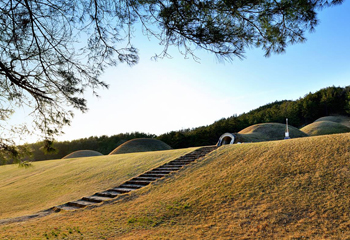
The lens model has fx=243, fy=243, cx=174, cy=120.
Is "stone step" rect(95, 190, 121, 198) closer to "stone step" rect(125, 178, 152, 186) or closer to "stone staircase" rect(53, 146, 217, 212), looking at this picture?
"stone staircase" rect(53, 146, 217, 212)

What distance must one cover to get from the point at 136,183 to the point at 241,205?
5686 millimetres

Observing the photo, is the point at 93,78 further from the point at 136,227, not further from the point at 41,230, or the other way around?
the point at 41,230

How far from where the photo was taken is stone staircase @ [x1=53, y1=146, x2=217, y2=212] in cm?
926

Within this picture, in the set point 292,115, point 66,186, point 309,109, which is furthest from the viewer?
point 309,109

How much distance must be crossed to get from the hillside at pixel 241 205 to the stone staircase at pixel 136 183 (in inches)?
35.2

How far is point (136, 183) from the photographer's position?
10.9 metres

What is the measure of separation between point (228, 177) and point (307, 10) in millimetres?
5693

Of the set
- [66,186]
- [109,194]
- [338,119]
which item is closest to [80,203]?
[109,194]

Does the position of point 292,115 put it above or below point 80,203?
above

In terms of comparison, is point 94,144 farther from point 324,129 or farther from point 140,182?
point 140,182

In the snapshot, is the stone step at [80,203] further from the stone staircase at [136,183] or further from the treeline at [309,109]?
the treeline at [309,109]

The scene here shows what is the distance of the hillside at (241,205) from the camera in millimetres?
5223

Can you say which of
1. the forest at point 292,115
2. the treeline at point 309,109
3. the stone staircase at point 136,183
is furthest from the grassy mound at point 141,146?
the stone staircase at point 136,183

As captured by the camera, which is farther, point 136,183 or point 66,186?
point 66,186
